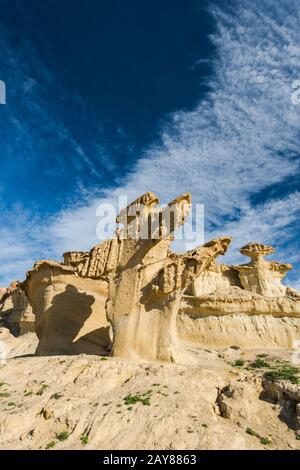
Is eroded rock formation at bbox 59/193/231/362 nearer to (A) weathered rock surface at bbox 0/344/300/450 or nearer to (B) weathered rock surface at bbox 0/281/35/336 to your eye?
(A) weathered rock surface at bbox 0/344/300/450

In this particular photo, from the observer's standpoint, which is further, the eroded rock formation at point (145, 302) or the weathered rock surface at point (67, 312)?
the weathered rock surface at point (67, 312)

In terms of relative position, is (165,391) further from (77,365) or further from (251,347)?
(251,347)

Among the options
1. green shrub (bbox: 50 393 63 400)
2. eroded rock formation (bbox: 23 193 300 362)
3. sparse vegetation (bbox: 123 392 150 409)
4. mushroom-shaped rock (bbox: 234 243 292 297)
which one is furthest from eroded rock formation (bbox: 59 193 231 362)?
mushroom-shaped rock (bbox: 234 243 292 297)

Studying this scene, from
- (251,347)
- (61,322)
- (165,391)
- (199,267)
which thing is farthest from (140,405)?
(251,347)

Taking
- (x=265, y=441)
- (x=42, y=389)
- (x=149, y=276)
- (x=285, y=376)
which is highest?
(x=149, y=276)

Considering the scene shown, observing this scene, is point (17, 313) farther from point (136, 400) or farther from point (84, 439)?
point (84, 439)

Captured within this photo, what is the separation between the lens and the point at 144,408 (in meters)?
12.0

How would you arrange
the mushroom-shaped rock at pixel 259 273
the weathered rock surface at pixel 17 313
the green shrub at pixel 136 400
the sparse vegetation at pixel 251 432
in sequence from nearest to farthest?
the sparse vegetation at pixel 251 432
the green shrub at pixel 136 400
the mushroom-shaped rock at pixel 259 273
the weathered rock surface at pixel 17 313

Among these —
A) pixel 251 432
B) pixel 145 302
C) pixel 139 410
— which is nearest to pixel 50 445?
pixel 139 410

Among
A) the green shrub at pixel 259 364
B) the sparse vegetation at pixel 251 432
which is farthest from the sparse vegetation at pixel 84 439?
the green shrub at pixel 259 364

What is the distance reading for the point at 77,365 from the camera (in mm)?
15766

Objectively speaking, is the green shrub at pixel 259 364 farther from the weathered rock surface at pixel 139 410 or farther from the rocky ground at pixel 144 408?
the weathered rock surface at pixel 139 410

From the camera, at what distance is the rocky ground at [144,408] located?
1050 cm
